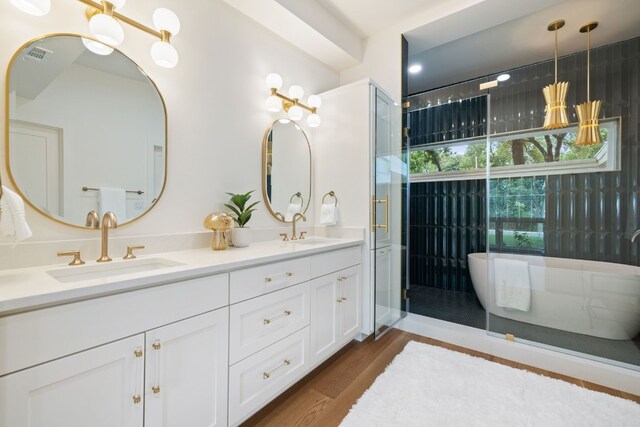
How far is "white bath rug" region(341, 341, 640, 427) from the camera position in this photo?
1.39 m

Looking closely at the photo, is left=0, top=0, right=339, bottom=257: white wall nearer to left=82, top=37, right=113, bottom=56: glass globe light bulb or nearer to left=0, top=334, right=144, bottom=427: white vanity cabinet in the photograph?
left=82, top=37, right=113, bottom=56: glass globe light bulb

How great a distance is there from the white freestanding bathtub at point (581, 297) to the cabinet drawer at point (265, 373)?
5.88 feet

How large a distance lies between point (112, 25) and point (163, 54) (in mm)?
221

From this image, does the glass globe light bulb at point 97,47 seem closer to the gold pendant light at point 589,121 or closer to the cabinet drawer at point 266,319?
the cabinet drawer at point 266,319

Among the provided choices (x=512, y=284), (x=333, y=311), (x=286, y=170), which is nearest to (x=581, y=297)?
(x=512, y=284)

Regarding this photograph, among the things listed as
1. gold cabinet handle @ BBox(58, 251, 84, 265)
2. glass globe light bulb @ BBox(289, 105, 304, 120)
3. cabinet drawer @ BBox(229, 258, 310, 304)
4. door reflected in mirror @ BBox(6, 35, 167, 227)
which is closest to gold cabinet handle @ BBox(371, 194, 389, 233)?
cabinet drawer @ BBox(229, 258, 310, 304)

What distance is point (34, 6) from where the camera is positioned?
108cm

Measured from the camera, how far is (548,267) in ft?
8.01

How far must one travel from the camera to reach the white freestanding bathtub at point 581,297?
2.09 metres

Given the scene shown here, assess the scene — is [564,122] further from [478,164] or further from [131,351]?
[131,351]

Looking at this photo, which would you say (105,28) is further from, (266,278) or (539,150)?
(539,150)

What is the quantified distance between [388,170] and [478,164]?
61.1 inches

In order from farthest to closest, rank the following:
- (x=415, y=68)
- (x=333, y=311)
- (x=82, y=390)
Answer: (x=415, y=68) → (x=333, y=311) → (x=82, y=390)

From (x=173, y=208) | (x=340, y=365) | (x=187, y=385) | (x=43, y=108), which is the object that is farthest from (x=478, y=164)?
(x=43, y=108)
